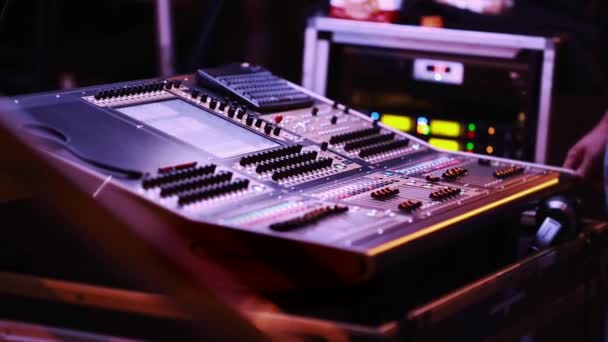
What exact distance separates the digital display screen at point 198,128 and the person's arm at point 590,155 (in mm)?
886

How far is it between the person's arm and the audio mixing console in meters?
0.17

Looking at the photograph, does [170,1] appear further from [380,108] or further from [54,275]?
[54,275]

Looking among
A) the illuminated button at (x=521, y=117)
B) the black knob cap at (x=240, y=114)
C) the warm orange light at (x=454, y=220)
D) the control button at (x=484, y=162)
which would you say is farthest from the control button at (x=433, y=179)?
the illuminated button at (x=521, y=117)

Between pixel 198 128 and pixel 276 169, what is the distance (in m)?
0.21

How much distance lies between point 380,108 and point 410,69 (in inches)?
6.2

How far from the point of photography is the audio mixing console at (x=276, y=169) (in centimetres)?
148

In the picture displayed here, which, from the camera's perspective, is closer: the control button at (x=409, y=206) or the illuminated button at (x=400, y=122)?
the control button at (x=409, y=206)

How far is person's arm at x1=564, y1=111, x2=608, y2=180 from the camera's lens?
236cm

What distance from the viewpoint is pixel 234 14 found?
450 cm

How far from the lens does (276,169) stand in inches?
71.7

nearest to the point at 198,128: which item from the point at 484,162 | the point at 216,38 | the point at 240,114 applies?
the point at 240,114

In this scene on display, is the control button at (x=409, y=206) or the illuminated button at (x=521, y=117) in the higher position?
the control button at (x=409, y=206)

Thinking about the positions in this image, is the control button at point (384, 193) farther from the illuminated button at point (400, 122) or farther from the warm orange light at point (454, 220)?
the illuminated button at point (400, 122)

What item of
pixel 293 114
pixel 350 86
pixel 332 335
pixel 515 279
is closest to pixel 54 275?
pixel 332 335
